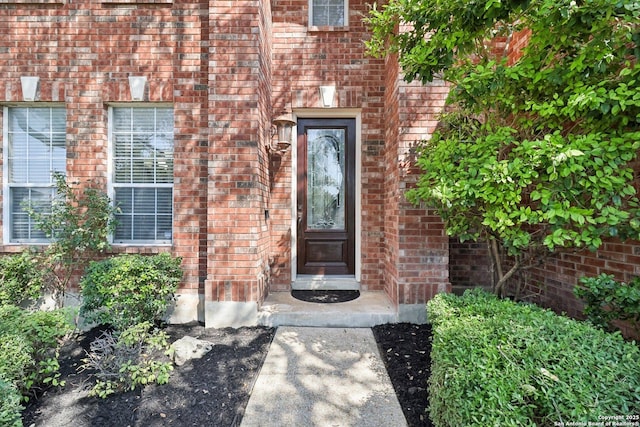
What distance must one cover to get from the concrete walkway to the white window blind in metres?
4.26

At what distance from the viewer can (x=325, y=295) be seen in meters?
4.07

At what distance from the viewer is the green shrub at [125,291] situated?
9.64 ft

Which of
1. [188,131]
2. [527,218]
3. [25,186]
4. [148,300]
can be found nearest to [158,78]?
[188,131]

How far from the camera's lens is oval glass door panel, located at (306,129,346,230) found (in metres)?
4.47

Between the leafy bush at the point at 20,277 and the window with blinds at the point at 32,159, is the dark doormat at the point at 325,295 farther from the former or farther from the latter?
the window with blinds at the point at 32,159

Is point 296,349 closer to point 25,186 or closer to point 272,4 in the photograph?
point 25,186

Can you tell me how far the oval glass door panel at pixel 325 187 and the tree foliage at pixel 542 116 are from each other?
6.02 feet

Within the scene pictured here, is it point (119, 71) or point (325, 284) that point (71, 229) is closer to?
point (119, 71)

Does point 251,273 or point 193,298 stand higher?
point 251,273

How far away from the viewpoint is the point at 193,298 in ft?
12.0

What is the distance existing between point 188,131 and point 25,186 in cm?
231

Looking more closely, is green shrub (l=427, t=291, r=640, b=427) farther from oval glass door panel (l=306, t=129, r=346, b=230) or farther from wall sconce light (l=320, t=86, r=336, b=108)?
wall sconce light (l=320, t=86, r=336, b=108)

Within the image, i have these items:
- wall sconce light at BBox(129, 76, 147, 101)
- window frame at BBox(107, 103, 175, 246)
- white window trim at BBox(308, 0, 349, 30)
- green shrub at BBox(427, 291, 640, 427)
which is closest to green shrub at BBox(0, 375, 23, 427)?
window frame at BBox(107, 103, 175, 246)

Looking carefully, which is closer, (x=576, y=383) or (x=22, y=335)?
(x=576, y=383)
